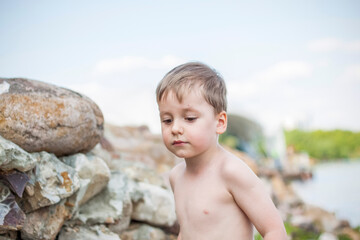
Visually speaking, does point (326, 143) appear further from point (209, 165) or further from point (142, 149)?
point (209, 165)

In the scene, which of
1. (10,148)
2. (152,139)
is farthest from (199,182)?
(152,139)

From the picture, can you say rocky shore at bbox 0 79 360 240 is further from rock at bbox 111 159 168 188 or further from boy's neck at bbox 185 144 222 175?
boy's neck at bbox 185 144 222 175

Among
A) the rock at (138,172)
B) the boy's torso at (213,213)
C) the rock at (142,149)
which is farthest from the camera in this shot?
the rock at (142,149)

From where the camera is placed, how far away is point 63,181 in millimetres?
2131

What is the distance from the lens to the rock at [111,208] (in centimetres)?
247

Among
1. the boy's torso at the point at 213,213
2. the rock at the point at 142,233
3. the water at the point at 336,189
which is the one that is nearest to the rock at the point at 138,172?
the rock at the point at 142,233

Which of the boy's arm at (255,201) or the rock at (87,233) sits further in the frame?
the rock at (87,233)

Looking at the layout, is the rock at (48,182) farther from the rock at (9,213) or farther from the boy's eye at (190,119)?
the boy's eye at (190,119)

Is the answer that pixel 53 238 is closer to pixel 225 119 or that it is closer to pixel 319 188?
pixel 225 119

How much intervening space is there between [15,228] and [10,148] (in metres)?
0.44

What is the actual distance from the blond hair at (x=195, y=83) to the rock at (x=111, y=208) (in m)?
1.17

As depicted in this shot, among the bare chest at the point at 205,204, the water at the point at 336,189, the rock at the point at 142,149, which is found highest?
the bare chest at the point at 205,204

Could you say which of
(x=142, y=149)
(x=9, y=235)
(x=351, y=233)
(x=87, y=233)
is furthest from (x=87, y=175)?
(x=351, y=233)

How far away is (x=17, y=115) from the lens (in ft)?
6.73
